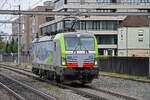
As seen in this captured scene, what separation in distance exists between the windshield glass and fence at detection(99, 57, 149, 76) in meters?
8.70

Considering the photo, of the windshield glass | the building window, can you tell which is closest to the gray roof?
the building window

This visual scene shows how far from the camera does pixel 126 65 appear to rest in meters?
31.0

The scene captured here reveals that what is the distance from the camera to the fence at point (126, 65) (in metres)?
27.8

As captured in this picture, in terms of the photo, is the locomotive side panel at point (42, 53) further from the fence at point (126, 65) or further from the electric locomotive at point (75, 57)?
the fence at point (126, 65)

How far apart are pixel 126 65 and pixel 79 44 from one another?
1216cm

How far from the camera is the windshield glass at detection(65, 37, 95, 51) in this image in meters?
19.7

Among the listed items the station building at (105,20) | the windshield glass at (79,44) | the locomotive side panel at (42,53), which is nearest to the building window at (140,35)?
the station building at (105,20)

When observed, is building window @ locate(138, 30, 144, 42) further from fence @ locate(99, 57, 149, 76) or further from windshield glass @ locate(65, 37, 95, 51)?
windshield glass @ locate(65, 37, 95, 51)

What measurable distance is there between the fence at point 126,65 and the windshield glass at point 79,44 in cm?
870

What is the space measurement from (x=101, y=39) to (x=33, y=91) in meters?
52.9

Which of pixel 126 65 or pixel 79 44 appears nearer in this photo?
pixel 79 44

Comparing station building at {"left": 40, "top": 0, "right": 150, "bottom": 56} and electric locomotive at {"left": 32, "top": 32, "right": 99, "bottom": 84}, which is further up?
station building at {"left": 40, "top": 0, "right": 150, "bottom": 56}

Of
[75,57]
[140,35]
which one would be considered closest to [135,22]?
[140,35]

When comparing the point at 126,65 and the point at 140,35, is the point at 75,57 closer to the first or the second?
the point at 126,65
